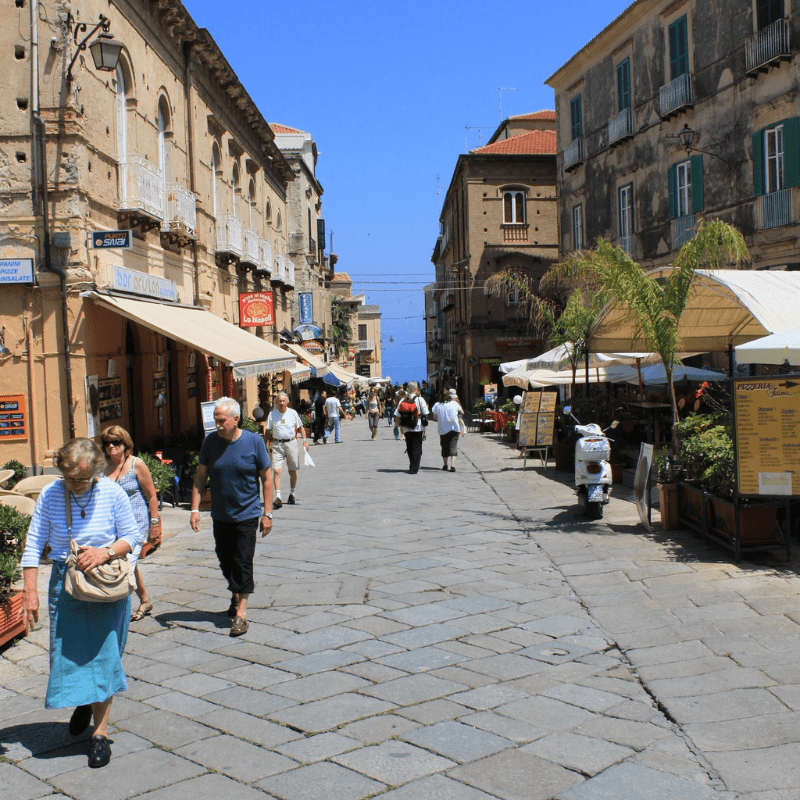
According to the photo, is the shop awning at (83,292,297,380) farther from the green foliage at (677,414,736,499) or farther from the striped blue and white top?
the striped blue and white top

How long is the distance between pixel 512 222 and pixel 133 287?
96.3ft

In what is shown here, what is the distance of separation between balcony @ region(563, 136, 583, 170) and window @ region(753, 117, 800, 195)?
926 centimetres

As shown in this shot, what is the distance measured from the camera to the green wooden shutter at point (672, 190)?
21.3 metres

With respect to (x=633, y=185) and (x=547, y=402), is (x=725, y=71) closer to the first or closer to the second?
(x=633, y=185)

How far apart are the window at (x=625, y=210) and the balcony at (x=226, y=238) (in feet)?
34.6

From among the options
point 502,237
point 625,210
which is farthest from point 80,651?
point 502,237

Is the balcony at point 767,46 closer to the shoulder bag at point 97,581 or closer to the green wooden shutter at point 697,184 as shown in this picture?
the green wooden shutter at point 697,184

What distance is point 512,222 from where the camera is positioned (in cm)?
4056

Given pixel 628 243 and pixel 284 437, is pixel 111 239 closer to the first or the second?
pixel 284 437

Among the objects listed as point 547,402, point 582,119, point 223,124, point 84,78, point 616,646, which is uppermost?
point 582,119

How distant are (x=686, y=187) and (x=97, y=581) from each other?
Answer: 1950 centimetres

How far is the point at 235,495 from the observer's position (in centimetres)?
638

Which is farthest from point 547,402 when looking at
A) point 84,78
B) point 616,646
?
point 616,646

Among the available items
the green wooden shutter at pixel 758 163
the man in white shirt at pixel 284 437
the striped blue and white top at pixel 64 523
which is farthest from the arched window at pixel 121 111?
the green wooden shutter at pixel 758 163
